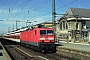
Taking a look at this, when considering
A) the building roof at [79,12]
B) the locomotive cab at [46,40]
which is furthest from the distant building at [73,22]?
the locomotive cab at [46,40]

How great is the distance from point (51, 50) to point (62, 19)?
41563 mm

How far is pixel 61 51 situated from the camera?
23.0 metres

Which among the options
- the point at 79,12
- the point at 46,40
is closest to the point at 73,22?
the point at 79,12

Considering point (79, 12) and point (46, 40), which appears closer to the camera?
point (46, 40)

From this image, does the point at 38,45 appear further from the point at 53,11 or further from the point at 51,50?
the point at 53,11

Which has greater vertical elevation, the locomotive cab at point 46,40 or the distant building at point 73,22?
the distant building at point 73,22

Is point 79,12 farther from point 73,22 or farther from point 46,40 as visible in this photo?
point 46,40

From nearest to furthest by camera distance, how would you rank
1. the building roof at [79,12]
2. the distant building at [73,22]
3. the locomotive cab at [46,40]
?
1. the locomotive cab at [46,40]
2. the distant building at [73,22]
3. the building roof at [79,12]

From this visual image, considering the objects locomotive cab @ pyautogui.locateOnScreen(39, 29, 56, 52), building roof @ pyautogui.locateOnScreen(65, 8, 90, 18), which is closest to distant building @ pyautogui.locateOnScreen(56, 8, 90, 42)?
building roof @ pyautogui.locateOnScreen(65, 8, 90, 18)

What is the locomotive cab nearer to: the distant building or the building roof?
the distant building

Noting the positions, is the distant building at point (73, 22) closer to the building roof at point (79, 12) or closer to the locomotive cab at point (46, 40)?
the building roof at point (79, 12)

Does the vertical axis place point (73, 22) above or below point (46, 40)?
above

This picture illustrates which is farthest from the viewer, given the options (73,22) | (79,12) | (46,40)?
(79,12)

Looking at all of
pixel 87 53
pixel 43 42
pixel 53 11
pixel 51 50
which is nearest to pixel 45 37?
pixel 43 42
